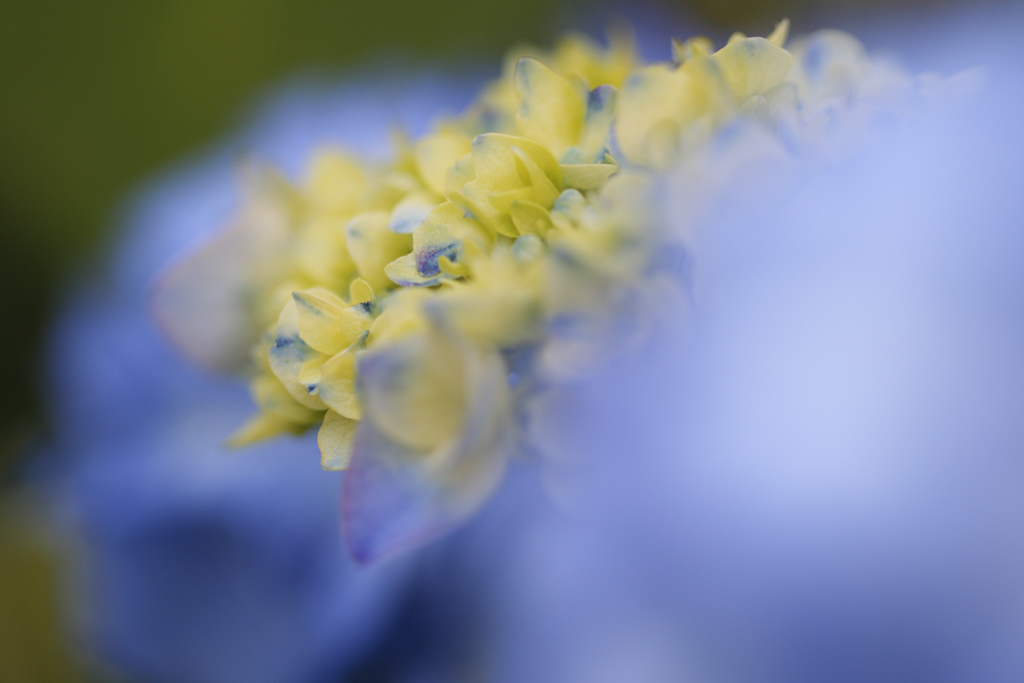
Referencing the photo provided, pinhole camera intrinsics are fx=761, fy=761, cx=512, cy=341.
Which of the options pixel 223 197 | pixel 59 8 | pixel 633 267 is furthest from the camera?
pixel 59 8

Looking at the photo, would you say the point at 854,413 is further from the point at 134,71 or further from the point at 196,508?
the point at 134,71

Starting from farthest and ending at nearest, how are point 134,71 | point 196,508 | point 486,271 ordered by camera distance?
point 134,71
point 196,508
point 486,271

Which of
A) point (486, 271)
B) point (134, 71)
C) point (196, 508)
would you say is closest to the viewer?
point (486, 271)

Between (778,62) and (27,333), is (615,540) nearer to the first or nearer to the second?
(778,62)

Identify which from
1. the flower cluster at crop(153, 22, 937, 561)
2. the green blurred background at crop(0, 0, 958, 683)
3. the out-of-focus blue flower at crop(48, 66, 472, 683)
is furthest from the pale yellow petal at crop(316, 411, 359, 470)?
the green blurred background at crop(0, 0, 958, 683)

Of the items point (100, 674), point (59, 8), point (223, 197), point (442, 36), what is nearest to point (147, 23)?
point (59, 8)

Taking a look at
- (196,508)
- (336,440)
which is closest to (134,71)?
(196,508)

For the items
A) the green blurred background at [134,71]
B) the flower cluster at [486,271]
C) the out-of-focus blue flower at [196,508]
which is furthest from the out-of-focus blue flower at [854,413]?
the green blurred background at [134,71]

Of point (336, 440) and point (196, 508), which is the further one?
point (196, 508)
